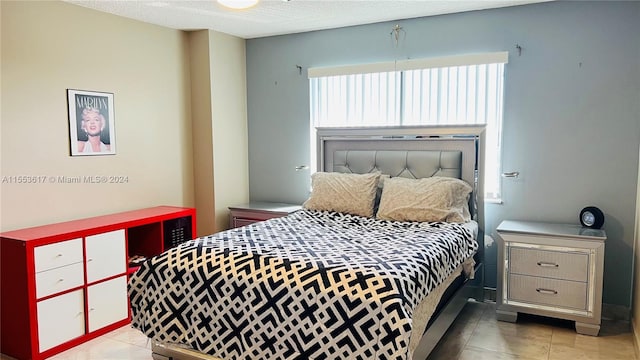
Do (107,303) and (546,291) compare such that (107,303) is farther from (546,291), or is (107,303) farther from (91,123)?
(546,291)

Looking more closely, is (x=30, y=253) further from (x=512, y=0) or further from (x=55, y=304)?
(x=512, y=0)

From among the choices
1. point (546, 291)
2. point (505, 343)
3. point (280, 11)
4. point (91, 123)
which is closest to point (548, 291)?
point (546, 291)

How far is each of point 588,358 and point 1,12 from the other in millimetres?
4224

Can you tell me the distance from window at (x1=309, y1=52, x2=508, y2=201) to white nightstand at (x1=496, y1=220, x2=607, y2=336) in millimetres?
580

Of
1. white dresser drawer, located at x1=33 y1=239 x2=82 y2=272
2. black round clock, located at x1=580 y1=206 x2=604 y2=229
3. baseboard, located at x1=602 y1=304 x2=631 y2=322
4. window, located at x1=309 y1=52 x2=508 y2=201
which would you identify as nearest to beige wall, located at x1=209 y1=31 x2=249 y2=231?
window, located at x1=309 y1=52 x2=508 y2=201

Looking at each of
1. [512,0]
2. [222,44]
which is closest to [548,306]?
[512,0]

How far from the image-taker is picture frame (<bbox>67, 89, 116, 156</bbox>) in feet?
11.4

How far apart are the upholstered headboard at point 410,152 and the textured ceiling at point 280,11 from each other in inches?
36.7

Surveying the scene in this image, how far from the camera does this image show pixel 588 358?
111 inches

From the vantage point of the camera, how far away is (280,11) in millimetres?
3727

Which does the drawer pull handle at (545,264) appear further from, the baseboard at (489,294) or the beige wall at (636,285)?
the baseboard at (489,294)

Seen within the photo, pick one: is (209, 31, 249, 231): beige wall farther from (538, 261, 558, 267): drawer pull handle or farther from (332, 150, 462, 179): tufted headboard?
(538, 261, 558, 267): drawer pull handle

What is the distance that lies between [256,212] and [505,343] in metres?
2.34

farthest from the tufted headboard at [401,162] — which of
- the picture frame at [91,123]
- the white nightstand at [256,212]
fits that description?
the picture frame at [91,123]
